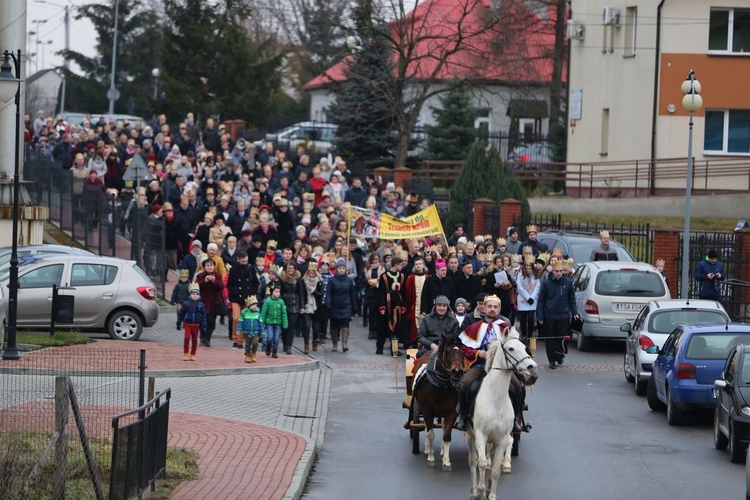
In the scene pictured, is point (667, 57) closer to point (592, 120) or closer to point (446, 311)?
point (592, 120)

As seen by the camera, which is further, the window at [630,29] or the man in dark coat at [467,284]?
the window at [630,29]

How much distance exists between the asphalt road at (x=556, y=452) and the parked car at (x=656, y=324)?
1.64 ft

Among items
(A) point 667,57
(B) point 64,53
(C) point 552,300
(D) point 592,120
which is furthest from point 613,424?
(B) point 64,53

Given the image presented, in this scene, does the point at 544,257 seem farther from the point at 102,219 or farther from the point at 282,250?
the point at 102,219

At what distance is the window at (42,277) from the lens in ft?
76.9

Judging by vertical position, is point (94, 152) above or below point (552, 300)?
above

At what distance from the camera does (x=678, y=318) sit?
21.5 meters

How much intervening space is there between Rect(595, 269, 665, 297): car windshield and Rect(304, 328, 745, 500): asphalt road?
3.13 meters

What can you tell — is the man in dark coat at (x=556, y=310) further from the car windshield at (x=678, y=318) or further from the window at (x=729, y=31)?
the window at (x=729, y=31)

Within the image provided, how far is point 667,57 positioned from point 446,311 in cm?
3161

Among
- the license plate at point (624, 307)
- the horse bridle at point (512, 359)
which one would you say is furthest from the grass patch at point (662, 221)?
the horse bridle at point (512, 359)

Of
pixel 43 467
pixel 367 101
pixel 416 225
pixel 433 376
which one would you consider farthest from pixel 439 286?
pixel 367 101

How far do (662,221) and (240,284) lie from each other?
70.1ft

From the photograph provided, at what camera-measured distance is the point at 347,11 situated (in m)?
50.6
